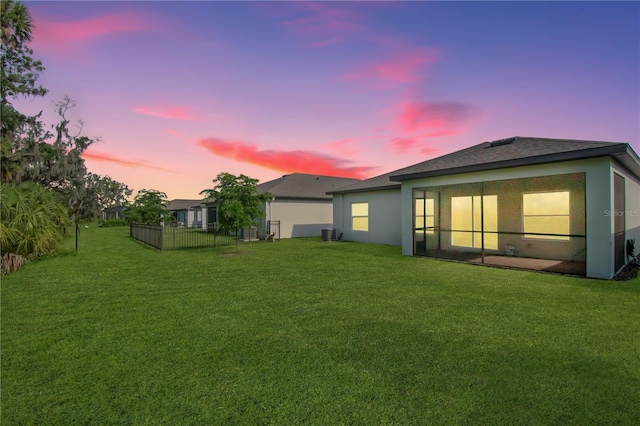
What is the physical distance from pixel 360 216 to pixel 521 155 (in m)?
9.33

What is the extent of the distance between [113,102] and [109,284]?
8521 millimetres

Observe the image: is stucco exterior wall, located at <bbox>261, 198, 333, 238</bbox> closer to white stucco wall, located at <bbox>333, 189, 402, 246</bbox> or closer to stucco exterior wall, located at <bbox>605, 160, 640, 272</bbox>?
white stucco wall, located at <bbox>333, 189, 402, 246</bbox>

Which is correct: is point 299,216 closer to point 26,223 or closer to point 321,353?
point 26,223

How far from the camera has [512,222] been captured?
12.2 meters

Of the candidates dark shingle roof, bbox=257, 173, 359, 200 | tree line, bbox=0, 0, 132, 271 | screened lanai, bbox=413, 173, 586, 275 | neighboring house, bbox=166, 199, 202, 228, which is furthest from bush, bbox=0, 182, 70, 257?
neighboring house, bbox=166, 199, 202, 228

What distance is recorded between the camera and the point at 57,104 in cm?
2991

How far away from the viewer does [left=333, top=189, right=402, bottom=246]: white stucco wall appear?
49.7 ft

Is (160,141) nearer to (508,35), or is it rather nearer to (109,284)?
(109,284)

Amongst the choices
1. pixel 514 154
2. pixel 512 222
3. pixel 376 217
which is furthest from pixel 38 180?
pixel 512 222

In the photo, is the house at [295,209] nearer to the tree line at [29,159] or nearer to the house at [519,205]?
the house at [519,205]

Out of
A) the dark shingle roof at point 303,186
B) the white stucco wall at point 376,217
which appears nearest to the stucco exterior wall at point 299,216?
the dark shingle roof at point 303,186

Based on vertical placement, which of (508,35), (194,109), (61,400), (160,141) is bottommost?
(61,400)

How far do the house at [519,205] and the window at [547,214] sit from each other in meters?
0.03

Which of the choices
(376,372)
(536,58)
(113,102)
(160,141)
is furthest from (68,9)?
(536,58)
